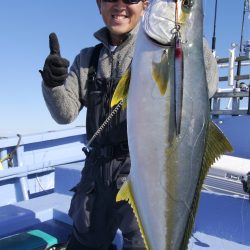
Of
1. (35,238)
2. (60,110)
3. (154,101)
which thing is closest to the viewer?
(154,101)

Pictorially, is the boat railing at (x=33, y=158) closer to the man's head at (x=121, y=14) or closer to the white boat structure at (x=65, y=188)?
the white boat structure at (x=65, y=188)

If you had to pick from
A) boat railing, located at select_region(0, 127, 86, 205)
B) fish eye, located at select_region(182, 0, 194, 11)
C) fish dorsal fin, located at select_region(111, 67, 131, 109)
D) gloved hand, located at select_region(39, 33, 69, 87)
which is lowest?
boat railing, located at select_region(0, 127, 86, 205)

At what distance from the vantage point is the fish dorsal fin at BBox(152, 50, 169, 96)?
172 cm

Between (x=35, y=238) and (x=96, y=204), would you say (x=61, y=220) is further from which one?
(x=96, y=204)

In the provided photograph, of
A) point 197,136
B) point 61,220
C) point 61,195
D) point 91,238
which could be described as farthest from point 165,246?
point 61,195

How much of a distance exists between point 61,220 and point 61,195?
0.63 m

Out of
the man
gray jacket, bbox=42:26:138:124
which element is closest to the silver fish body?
Result: the man

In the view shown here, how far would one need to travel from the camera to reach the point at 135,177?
188 centimetres

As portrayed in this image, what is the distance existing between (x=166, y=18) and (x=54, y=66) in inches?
27.9

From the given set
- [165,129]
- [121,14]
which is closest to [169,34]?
[165,129]

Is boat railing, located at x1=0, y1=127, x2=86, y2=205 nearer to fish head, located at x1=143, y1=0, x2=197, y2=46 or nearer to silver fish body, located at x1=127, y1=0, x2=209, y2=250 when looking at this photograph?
silver fish body, located at x1=127, y1=0, x2=209, y2=250

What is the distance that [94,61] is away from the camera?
2.66 metres

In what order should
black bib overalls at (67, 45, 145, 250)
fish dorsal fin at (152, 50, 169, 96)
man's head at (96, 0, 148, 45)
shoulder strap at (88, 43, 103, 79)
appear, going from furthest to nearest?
shoulder strap at (88, 43, 103, 79), black bib overalls at (67, 45, 145, 250), man's head at (96, 0, 148, 45), fish dorsal fin at (152, 50, 169, 96)

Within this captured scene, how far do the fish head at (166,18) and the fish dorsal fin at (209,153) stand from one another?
1.66 ft
